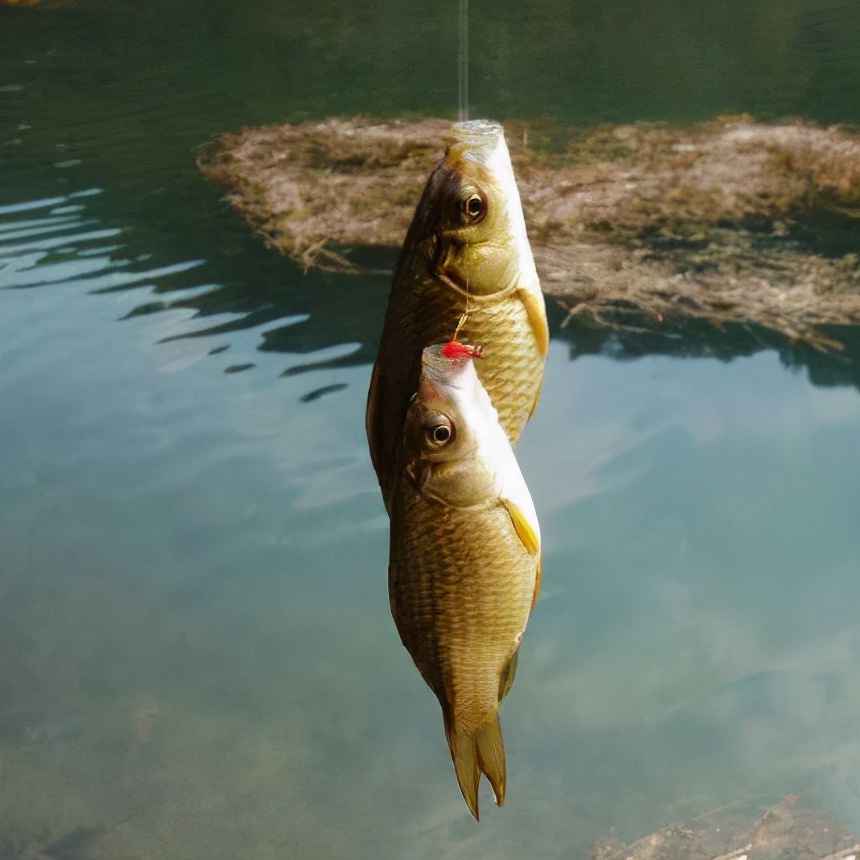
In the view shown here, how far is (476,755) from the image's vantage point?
2.34 ft

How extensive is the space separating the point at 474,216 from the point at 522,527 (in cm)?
19

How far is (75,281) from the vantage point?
2.68 meters

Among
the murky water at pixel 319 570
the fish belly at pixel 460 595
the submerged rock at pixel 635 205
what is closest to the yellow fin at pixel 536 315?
the fish belly at pixel 460 595

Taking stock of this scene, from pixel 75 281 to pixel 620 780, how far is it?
1778mm

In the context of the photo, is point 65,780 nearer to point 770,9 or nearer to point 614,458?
point 614,458

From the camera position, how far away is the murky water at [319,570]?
7.72ft

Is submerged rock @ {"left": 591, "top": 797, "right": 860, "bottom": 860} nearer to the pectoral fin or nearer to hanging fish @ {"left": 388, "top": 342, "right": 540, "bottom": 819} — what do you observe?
hanging fish @ {"left": 388, "top": 342, "right": 540, "bottom": 819}

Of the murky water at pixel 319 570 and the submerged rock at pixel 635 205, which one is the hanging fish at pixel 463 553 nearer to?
the murky water at pixel 319 570

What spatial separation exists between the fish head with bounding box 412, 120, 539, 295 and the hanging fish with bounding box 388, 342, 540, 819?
47 millimetres

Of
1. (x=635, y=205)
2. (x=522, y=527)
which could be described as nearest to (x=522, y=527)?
(x=522, y=527)

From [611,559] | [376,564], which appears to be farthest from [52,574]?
[611,559]

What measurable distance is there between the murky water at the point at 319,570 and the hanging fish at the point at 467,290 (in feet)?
6.05

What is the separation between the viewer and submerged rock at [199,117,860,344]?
274 cm

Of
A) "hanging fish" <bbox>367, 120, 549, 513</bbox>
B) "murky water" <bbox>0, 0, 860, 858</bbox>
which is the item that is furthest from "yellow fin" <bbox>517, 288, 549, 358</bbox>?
"murky water" <bbox>0, 0, 860, 858</bbox>
